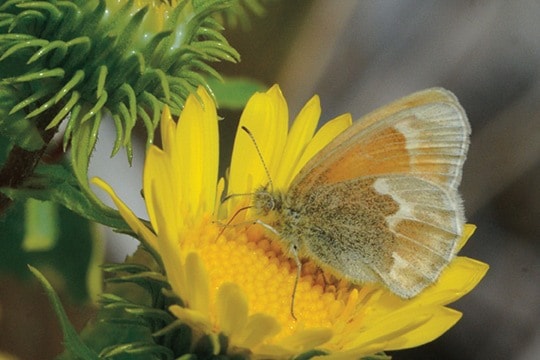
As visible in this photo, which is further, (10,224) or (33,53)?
(10,224)

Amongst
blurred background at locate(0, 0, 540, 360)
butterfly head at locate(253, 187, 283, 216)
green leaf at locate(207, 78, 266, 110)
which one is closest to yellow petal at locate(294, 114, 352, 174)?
butterfly head at locate(253, 187, 283, 216)

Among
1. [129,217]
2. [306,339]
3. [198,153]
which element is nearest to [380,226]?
[198,153]

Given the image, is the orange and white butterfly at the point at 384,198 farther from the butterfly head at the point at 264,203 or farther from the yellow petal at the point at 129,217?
the yellow petal at the point at 129,217

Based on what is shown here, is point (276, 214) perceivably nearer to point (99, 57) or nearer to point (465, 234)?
point (465, 234)

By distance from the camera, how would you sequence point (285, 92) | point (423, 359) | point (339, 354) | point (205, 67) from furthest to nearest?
1. point (285, 92)
2. point (423, 359)
3. point (205, 67)
4. point (339, 354)

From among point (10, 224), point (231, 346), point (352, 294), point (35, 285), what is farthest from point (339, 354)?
point (35, 285)

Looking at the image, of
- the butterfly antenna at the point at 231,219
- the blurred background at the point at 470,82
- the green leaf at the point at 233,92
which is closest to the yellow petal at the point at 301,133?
the butterfly antenna at the point at 231,219

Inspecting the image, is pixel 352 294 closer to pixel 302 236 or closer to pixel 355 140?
pixel 302 236

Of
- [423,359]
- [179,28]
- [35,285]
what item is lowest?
[423,359]
